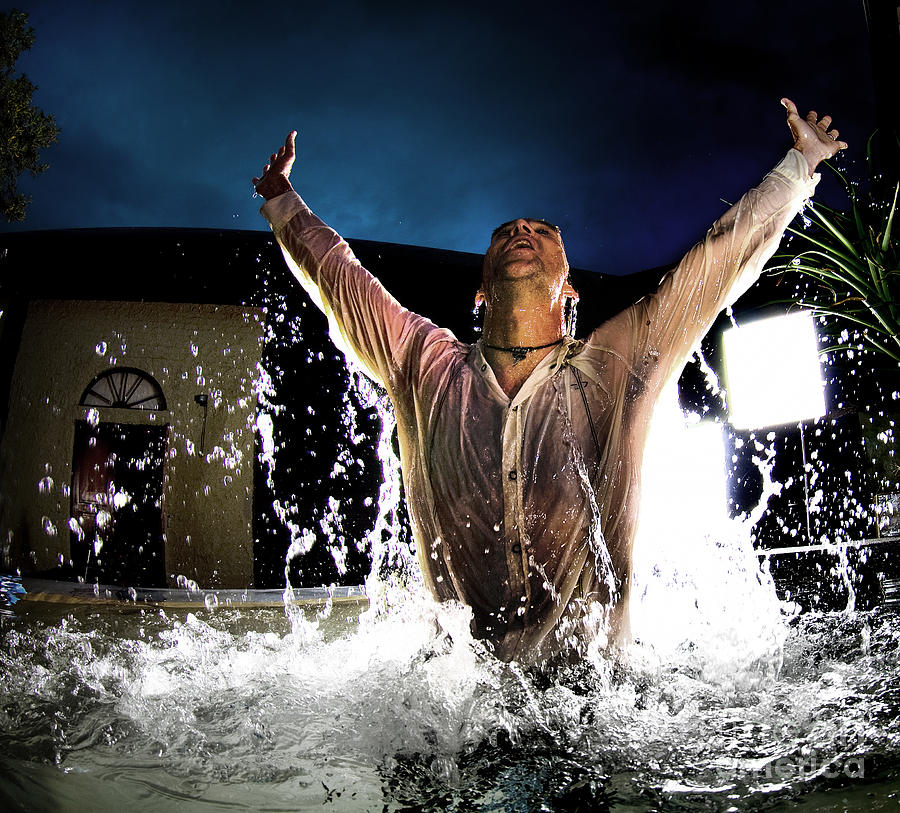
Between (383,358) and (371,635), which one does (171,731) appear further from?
(383,358)

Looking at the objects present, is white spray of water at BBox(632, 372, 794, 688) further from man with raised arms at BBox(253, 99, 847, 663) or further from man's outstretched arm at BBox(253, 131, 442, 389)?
man's outstretched arm at BBox(253, 131, 442, 389)

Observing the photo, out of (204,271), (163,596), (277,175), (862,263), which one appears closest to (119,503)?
(163,596)

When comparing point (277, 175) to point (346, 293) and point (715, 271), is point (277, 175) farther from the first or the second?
point (715, 271)

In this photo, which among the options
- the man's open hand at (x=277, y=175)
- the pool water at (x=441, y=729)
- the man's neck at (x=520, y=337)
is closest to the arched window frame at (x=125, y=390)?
the pool water at (x=441, y=729)

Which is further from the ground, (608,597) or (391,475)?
(391,475)

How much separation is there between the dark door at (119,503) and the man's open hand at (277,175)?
4304mm

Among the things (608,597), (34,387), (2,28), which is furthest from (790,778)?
(2,28)

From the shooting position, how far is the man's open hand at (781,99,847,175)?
1900 millimetres

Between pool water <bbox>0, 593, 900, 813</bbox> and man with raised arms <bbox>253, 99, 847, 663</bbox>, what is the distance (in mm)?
174

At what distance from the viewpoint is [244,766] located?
46.3 inches

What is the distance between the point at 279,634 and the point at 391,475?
4621mm

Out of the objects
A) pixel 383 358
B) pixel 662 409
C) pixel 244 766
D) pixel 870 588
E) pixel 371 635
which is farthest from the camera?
pixel 870 588

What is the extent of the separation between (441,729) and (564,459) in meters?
0.85

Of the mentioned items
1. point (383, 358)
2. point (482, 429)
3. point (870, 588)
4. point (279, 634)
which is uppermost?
point (383, 358)
